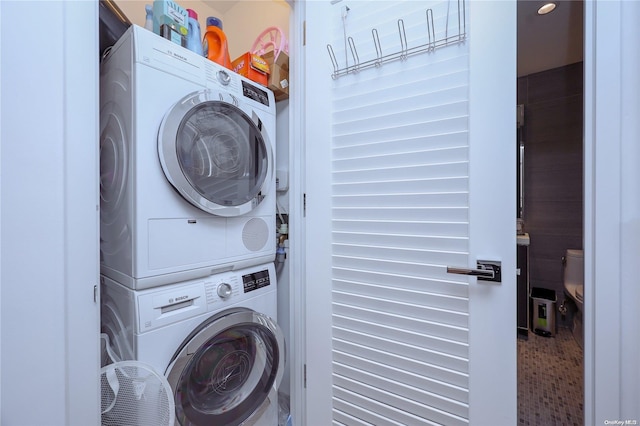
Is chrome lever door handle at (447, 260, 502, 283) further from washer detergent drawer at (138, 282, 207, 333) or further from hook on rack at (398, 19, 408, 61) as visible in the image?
washer detergent drawer at (138, 282, 207, 333)

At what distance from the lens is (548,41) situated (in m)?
2.03

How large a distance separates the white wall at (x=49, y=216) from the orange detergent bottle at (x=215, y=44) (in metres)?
0.69

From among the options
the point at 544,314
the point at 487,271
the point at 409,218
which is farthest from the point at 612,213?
the point at 544,314

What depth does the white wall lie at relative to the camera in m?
0.44

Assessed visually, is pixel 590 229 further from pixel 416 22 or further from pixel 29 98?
pixel 29 98

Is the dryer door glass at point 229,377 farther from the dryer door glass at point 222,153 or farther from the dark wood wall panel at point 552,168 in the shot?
the dark wood wall panel at point 552,168

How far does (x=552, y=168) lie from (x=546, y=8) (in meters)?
1.35

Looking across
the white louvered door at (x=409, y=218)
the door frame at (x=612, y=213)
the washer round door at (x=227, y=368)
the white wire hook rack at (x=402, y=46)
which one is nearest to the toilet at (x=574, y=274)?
the door frame at (x=612, y=213)

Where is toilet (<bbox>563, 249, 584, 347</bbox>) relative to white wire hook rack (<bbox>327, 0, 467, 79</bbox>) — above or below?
below

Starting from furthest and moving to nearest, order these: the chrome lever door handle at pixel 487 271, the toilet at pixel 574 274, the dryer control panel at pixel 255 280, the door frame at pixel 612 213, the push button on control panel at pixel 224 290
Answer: the toilet at pixel 574 274
the dryer control panel at pixel 255 280
the push button on control panel at pixel 224 290
the chrome lever door handle at pixel 487 271
the door frame at pixel 612 213

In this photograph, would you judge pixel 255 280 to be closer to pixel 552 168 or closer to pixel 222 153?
pixel 222 153

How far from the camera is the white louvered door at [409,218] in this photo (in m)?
0.80

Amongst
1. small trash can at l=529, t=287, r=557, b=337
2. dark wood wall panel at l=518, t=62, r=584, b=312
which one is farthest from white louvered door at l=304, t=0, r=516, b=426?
dark wood wall panel at l=518, t=62, r=584, b=312

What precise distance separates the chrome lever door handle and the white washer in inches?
33.4
